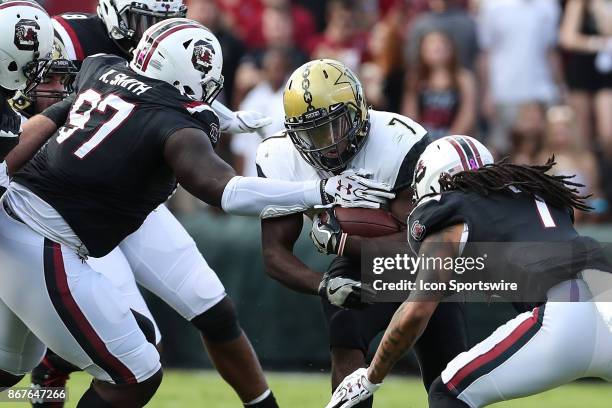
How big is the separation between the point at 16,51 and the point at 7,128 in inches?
14.1

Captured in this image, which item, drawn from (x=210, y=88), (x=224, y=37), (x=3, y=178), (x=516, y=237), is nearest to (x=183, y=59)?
(x=210, y=88)

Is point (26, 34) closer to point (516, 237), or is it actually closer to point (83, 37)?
point (83, 37)

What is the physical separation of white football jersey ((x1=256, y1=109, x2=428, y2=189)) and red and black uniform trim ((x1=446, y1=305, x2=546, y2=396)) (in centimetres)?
122

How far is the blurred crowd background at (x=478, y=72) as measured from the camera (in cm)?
1036

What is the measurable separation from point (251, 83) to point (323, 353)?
3.00 m

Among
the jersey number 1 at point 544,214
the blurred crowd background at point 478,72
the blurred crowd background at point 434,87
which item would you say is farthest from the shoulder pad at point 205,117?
the blurred crowd background at point 478,72

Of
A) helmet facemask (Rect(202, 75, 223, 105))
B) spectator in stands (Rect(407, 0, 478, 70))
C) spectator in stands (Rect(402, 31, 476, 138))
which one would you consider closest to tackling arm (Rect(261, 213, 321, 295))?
helmet facemask (Rect(202, 75, 223, 105))

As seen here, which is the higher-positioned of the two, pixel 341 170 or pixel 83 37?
pixel 83 37

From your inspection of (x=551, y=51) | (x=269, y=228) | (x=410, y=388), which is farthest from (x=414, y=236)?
(x=551, y=51)

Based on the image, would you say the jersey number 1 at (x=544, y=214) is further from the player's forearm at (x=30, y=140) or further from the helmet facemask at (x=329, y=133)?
the player's forearm at (x=30, y=140)

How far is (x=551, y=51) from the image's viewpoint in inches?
430

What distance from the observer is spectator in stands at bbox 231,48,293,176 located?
10.6 m

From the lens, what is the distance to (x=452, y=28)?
10.7 meters

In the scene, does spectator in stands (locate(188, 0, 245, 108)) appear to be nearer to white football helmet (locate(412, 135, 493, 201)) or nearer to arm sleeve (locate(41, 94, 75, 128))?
arm sleeve (locate(41, 94, 75, 128))
